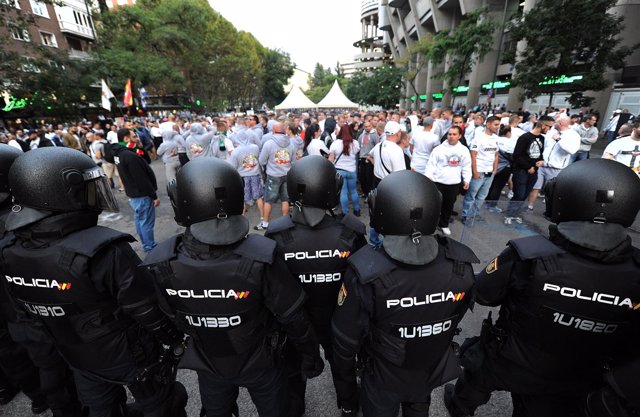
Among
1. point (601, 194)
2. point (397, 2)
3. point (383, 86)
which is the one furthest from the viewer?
point (397, 2)

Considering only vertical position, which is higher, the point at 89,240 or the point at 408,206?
the point at 408,206

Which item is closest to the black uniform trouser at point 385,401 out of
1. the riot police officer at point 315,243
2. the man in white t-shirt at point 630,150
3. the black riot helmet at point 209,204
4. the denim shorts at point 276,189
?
the riot police officer at point 315,243

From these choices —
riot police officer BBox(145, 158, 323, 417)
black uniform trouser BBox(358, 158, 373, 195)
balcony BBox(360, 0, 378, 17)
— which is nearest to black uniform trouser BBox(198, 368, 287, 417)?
riot police officer BBox(145, 158, 323, 417)

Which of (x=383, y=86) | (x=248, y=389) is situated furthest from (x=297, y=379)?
(x=383, y=86)

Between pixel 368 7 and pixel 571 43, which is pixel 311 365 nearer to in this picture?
pixel 571 43

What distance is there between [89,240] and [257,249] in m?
0.98

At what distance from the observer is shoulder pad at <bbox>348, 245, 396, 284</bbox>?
5.12ft

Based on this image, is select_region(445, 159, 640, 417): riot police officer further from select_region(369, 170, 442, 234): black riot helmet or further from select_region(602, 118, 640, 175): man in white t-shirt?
select_region(602, 118, 640, 175): man in white t-shirt

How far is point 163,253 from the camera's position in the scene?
169cm

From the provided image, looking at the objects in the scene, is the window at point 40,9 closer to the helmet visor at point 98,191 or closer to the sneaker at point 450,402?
the helmet visor at point 98,191

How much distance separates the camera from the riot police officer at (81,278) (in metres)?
1.68

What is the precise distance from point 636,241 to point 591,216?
2.09 metres

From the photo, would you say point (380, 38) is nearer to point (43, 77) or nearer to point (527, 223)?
point (43, 77)

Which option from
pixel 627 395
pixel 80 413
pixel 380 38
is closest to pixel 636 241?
pixel 627 395
